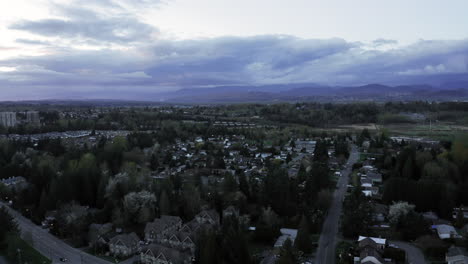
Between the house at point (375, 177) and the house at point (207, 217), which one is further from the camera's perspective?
the house at point (375, 177)

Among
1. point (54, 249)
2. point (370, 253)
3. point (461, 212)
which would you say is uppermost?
point (461, 212)

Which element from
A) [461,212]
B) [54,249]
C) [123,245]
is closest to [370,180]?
[461,212]

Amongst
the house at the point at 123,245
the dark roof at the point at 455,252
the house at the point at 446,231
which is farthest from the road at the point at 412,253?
the house at the point at 123,245

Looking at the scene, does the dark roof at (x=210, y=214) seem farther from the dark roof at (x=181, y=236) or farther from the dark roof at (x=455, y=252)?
the dark roof at (x=455, y=252)

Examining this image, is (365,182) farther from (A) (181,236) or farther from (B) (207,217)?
(A) (181,236)

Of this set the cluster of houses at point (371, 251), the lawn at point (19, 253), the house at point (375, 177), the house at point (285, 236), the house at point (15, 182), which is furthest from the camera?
the house at point (375, 177)

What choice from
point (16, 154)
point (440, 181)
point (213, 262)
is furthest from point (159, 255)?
point (16, 154)
